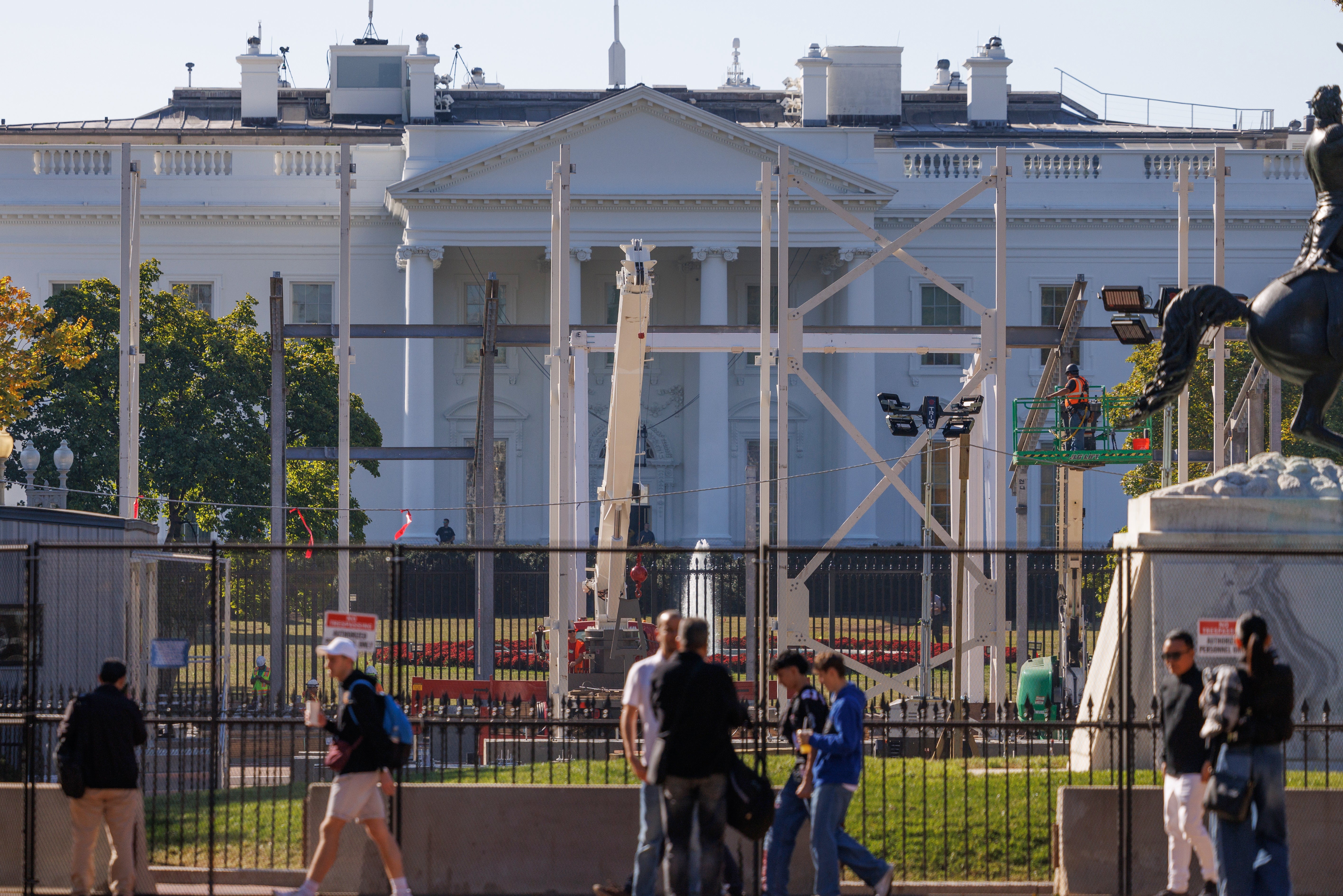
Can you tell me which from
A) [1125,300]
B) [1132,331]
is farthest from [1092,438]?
[1125,300]

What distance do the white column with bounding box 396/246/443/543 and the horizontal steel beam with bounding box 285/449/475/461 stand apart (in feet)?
75.2

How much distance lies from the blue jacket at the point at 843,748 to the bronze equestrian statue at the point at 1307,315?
463cm

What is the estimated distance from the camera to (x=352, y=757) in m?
9.47

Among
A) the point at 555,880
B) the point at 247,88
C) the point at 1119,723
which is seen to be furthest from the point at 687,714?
the point at 247,88

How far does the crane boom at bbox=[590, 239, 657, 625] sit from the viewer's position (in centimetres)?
2217

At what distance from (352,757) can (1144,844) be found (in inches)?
187

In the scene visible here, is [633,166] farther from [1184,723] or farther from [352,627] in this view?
[1184,723]

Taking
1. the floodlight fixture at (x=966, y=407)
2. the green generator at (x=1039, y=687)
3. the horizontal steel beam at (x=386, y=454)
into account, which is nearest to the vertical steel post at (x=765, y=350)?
the floodlight fixture at (x=966, y=407)

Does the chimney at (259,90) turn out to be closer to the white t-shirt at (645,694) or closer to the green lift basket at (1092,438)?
the green lift basket at (1092,438)

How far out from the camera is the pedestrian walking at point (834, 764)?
9.27 metres

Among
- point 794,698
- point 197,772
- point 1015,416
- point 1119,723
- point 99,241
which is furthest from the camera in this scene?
point 99,241

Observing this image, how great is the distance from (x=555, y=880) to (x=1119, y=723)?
11.6 ft

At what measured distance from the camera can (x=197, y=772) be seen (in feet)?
50.7

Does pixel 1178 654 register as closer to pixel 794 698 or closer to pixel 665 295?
pixel 794 698
